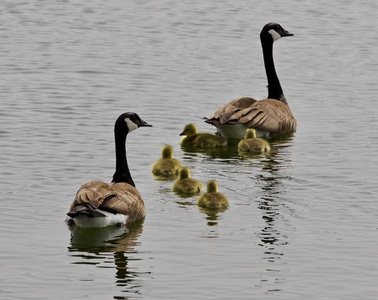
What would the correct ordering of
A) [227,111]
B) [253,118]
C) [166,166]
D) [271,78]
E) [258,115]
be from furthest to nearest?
[271,78] → [258,115] → [253,118] → [227,111] → [166,166]

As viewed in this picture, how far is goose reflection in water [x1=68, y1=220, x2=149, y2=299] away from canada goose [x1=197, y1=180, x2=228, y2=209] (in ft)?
3.74

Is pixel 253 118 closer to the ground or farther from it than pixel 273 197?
farther from it

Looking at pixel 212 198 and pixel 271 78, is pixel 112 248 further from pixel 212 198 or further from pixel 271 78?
pixel 271 78

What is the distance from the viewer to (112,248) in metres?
14.4

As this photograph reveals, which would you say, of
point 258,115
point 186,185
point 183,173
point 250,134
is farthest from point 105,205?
point 258,115

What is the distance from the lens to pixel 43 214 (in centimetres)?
1579

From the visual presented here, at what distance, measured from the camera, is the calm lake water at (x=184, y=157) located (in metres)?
13.4

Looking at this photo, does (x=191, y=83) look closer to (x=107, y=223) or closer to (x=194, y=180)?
(x=194, y=180)

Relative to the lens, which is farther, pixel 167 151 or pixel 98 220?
pixel 167 151

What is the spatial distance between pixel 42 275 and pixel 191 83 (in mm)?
13559

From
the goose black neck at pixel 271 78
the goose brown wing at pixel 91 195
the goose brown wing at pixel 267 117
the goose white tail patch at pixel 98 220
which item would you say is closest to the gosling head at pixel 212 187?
the goose white tail patch at pixel 98 220

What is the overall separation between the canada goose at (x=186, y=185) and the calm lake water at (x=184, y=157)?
24 centimetres

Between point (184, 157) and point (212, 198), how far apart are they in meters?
3.77

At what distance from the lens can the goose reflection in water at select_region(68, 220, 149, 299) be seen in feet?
43.3
